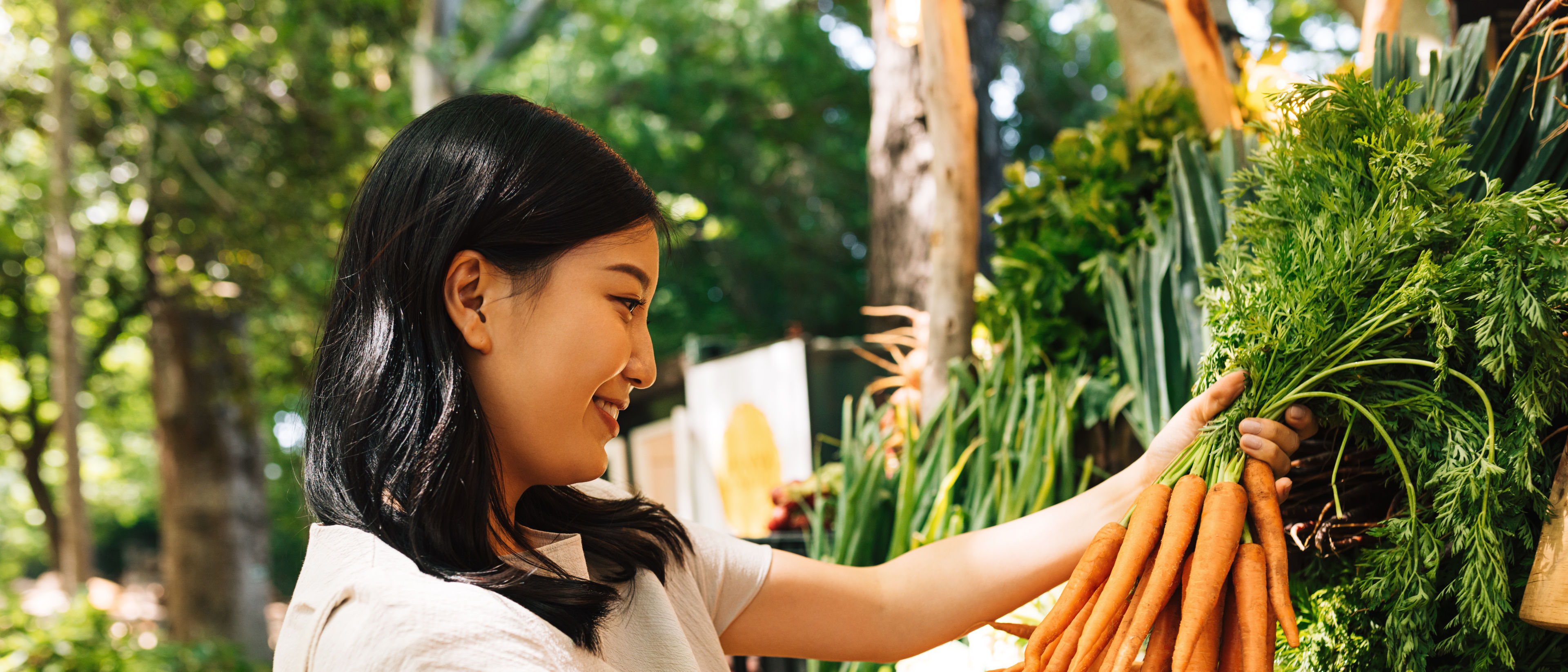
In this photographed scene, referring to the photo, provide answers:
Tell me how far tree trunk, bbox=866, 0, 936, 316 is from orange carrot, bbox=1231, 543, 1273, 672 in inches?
104

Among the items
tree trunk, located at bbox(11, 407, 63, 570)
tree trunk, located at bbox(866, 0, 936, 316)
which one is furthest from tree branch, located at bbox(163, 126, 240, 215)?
tree trunk, located at bbox(11, 407, 63, 570)

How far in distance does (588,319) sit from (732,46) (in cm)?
835

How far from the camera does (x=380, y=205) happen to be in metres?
0.92

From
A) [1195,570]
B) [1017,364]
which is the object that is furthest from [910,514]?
[1195,570]

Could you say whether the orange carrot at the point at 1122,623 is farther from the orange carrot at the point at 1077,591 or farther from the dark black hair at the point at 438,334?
the dark black hair at the point at 438,334

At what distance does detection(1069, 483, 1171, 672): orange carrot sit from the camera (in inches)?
36.4

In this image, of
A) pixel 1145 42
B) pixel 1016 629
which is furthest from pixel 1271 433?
pixel 1145 42

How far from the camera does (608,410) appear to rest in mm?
959

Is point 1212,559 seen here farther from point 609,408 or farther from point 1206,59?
point 1206,59

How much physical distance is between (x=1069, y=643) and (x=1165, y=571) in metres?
0.12

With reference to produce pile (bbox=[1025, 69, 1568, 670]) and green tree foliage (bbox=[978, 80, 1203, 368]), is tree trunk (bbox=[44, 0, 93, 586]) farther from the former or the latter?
produce pile (bbox=[1025, 69, 1568, 670])

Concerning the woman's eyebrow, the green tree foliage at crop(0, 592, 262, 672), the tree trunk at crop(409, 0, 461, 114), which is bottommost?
the green tree foliage at crop(0, 592, 262, 672)

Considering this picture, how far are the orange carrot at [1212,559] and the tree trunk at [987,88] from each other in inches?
131

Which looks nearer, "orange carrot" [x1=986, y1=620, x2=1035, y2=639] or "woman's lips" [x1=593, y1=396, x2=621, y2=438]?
"woman's lips" [x1=593, y1=396, x2=621, y2=438]
